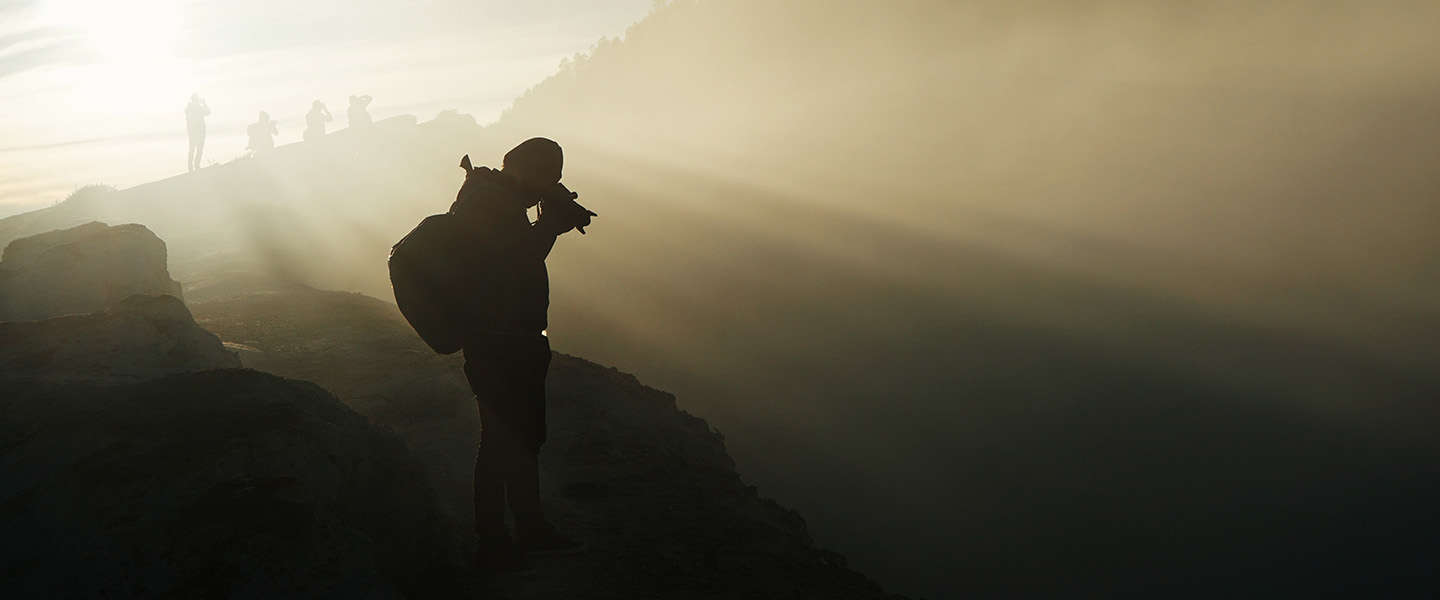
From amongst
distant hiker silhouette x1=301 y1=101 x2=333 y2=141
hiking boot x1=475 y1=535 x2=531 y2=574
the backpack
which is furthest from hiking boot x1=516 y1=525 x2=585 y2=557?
distant hiker silhouette x1=301 y1=101 x2=333 y2=141

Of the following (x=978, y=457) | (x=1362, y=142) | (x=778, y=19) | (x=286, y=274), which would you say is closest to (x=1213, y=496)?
(x=978, y=457)

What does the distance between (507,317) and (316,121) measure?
52132mm

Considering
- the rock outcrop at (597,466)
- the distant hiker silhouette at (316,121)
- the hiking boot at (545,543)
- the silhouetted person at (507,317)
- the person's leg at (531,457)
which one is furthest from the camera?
the distant hiker silhouette at (316,121)

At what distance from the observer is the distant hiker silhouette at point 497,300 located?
3943 millimetres

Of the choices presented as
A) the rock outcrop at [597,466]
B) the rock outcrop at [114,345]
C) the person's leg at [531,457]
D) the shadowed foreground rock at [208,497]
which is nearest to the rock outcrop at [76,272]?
the rock outcrop at [597,466]

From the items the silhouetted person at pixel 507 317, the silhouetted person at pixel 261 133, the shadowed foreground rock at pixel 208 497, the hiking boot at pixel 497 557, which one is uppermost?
the silhouetted person at pixel 261 133

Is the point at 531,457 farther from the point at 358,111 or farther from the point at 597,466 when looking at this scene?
the point at 358,111

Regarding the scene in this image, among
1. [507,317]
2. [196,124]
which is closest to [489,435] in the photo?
[507,317]

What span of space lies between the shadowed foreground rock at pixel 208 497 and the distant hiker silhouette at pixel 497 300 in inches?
16.6

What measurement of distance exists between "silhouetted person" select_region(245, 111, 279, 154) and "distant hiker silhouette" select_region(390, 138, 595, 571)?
52004mm

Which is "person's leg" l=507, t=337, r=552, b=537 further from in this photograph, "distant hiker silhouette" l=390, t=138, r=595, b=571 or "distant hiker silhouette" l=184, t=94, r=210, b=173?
"distant hiker silhouette" l=184, t=94, r=210, b=173

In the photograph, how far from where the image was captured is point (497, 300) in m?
4.06

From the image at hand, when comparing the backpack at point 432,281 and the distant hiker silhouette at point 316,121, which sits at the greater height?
the distant hiker silhouette at point 316,121

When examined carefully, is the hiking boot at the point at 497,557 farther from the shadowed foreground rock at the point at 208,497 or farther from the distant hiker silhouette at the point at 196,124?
the distant hiker silhouette at the point at 196,124
